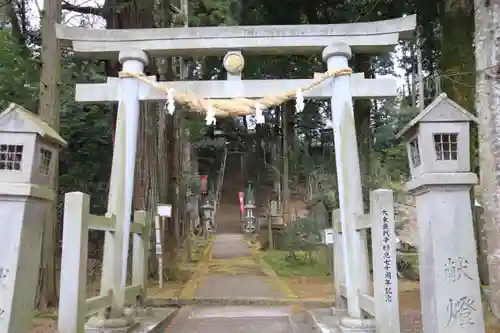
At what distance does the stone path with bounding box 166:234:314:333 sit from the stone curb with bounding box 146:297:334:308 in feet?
0.91

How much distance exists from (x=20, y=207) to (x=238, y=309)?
220 inches

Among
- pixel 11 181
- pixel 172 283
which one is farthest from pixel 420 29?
pixel 11 181

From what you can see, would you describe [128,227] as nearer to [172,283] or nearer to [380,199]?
[380,199]

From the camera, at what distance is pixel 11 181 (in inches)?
150

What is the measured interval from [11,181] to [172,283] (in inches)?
326

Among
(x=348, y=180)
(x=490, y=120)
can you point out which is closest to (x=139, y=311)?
(x=348, y=180)

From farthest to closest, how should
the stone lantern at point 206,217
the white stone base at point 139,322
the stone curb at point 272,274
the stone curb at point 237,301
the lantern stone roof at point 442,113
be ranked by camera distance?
the stone lantern at point 206,217 → the stone curb at point 272,274 → the stone curb at point 237,301 → the white stone base at point 139,322 → the lantern stone roof at point 442,113

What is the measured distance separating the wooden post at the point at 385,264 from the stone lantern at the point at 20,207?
9.70 ft

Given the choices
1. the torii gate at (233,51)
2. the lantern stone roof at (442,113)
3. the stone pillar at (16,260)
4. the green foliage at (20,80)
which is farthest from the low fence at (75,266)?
the green foliage at (20,80)

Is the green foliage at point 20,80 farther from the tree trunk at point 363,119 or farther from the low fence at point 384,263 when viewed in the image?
the low fence at point 384,263

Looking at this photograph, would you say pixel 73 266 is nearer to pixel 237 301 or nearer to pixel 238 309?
pixel 238 309

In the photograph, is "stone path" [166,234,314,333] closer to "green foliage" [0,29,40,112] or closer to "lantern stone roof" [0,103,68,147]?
"lantern stone roof" [0,103,68,147]

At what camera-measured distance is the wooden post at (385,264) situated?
172 inches

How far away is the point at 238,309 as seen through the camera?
28.3 feet
